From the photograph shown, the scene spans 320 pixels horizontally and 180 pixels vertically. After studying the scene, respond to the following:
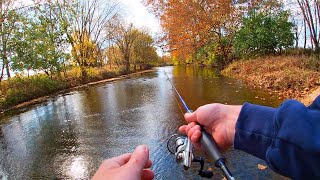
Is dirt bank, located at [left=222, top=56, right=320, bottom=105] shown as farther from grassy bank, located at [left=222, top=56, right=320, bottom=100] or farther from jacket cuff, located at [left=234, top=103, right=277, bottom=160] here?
jacket cuff, located at [left=234, top=103, right=277, bottom=160]

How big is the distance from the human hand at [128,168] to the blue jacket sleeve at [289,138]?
0.48 m

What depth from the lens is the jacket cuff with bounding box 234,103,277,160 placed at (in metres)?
1.00

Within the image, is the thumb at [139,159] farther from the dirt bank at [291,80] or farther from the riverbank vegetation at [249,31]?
the riverbank vegetation at [249,31]

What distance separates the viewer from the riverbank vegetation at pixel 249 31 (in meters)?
15.9

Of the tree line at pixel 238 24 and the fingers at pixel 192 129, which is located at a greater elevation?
the tree line at pixel 238 24

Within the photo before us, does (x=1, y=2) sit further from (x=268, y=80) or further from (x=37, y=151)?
(x=268, y=80)

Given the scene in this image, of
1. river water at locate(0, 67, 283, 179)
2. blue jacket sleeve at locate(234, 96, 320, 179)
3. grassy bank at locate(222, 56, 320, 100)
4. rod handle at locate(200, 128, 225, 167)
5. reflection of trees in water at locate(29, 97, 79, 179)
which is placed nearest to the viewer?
blue jacket sleeve at locate(234, 96, 320, 179)

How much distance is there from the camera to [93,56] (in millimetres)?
31969

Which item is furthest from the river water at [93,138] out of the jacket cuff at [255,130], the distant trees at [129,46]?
the distant trees at [129,46]

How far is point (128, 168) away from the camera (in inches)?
38.9

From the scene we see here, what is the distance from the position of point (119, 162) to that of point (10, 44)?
1768cm

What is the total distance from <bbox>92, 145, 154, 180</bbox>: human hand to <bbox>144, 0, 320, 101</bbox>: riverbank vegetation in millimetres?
12374

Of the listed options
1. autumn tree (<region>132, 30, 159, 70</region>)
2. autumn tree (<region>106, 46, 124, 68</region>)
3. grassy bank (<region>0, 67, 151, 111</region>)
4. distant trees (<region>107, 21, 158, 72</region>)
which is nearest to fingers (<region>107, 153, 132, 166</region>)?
grassy bank (<region>0, 67, 151, 111</region>)

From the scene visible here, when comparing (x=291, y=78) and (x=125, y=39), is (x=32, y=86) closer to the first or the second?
(x=291, y=78)
